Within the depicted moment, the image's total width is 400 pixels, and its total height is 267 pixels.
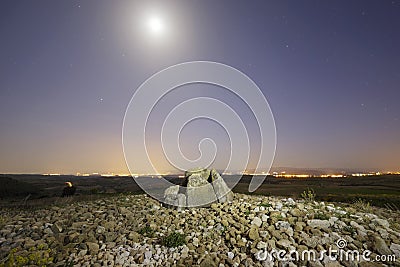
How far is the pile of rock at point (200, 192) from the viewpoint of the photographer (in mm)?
11617

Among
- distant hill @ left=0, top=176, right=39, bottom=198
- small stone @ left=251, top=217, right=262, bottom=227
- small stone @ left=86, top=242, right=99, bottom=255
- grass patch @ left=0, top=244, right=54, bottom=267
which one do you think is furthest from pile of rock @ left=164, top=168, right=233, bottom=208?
distant hill @ left=0, top=176, right=39, bottom=198

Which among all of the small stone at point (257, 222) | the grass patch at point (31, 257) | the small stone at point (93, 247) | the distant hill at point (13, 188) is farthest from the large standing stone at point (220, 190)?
the distant hill at point (13, 188)

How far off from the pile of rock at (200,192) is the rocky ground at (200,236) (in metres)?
0.75

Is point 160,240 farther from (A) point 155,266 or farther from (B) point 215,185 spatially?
(B) point 215,185

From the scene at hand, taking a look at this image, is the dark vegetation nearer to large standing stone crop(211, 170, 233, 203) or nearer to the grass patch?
large standing stone crop(211, 170, 233, 203)

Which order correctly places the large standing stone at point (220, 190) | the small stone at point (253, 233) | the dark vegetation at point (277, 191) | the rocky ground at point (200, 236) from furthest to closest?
the dark vegetation at point (277, 191) → the large standing stone at point (220, 190) → the small stone at point (253, 233) → the rocky ground at point (200, 236)

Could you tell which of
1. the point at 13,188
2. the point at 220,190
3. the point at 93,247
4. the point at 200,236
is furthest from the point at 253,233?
the point at 13,188

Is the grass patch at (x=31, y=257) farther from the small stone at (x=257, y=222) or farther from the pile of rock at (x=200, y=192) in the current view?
the small stone at (x=257, y=222)

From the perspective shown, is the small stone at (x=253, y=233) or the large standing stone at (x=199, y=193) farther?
the large standing stone at (x=199, y=193)

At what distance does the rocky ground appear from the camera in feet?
24.2

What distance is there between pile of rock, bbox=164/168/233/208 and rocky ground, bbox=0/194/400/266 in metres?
0.75

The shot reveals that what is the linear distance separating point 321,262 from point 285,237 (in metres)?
1.24

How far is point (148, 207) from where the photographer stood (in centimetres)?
1177

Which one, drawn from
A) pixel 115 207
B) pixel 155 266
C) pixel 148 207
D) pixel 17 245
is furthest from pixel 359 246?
pixel 17 245
